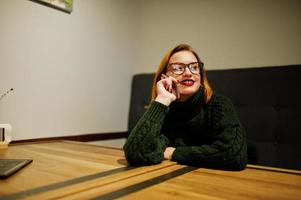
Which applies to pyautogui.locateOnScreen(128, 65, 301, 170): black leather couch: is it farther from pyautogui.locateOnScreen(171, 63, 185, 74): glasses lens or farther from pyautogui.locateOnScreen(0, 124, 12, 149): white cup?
pyautogui.locateOnScreen(0, 124, 12, 149): white cup

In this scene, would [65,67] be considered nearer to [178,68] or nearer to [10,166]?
[178,68]

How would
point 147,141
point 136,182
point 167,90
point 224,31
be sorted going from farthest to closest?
point 224,31, point 167,90, point 147,141, point 136,182

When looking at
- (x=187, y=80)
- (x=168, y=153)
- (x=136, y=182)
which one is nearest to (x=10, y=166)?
(x=136, y=182)

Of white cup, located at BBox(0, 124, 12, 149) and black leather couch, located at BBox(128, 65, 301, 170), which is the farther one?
black leather couch, located at BBox(128, 65, 301, 170)

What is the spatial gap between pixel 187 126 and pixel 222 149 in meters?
0.26

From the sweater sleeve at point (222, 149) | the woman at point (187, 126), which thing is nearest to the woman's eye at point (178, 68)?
the woman at point (187, 126)

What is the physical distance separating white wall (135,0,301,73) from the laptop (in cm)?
149

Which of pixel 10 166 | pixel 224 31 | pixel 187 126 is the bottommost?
pixel 10 166

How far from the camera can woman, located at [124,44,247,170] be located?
98cm

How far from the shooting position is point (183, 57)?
128 centimetres

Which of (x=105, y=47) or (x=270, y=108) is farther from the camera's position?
(x=105, y=47)

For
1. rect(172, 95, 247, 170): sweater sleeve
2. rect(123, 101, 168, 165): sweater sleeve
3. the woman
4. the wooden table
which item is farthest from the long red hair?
the wooden table

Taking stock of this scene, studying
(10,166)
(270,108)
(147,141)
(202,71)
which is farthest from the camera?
(270,108)

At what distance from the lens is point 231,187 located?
72 centimetres
